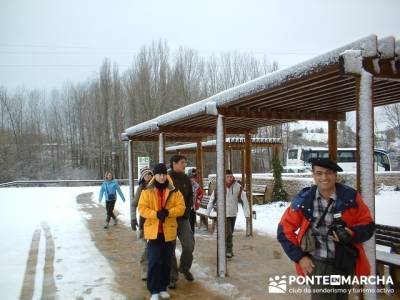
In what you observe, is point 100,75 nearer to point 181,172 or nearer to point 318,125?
point 318,125

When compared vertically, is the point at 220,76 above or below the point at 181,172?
above

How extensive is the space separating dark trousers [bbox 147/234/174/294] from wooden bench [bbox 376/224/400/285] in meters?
2.70

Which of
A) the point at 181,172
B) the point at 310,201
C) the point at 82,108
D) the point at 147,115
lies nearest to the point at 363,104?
the point at 310,201

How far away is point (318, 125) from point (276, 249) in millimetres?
52269

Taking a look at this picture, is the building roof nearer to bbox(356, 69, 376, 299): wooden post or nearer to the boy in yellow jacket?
bbox(356, 69, 376, 299): wooden post

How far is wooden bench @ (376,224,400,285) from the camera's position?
494 centimetres

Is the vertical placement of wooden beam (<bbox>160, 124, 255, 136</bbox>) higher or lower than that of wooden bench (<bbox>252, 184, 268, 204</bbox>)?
higher

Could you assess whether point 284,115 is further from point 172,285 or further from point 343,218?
point 343,218

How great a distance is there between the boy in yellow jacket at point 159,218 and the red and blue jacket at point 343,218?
2.18 meters

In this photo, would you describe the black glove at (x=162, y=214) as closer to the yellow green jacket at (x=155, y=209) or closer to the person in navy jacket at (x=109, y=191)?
the yellow green jacket at (x=155, y=209)

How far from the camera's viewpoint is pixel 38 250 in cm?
859

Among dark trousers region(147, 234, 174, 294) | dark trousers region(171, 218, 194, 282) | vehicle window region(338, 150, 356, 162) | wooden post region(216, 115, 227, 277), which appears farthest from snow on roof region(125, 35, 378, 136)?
vehicle window region(338, 150, 356, 162)

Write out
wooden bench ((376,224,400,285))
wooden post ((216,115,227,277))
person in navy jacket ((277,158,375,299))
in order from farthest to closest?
1. wooden post ((216,115,227,277))
2. wooden bench ((376,224,400,285))
3. person in navy jacket ((277,158,375,299))

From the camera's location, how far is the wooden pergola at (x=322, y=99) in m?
3.59
